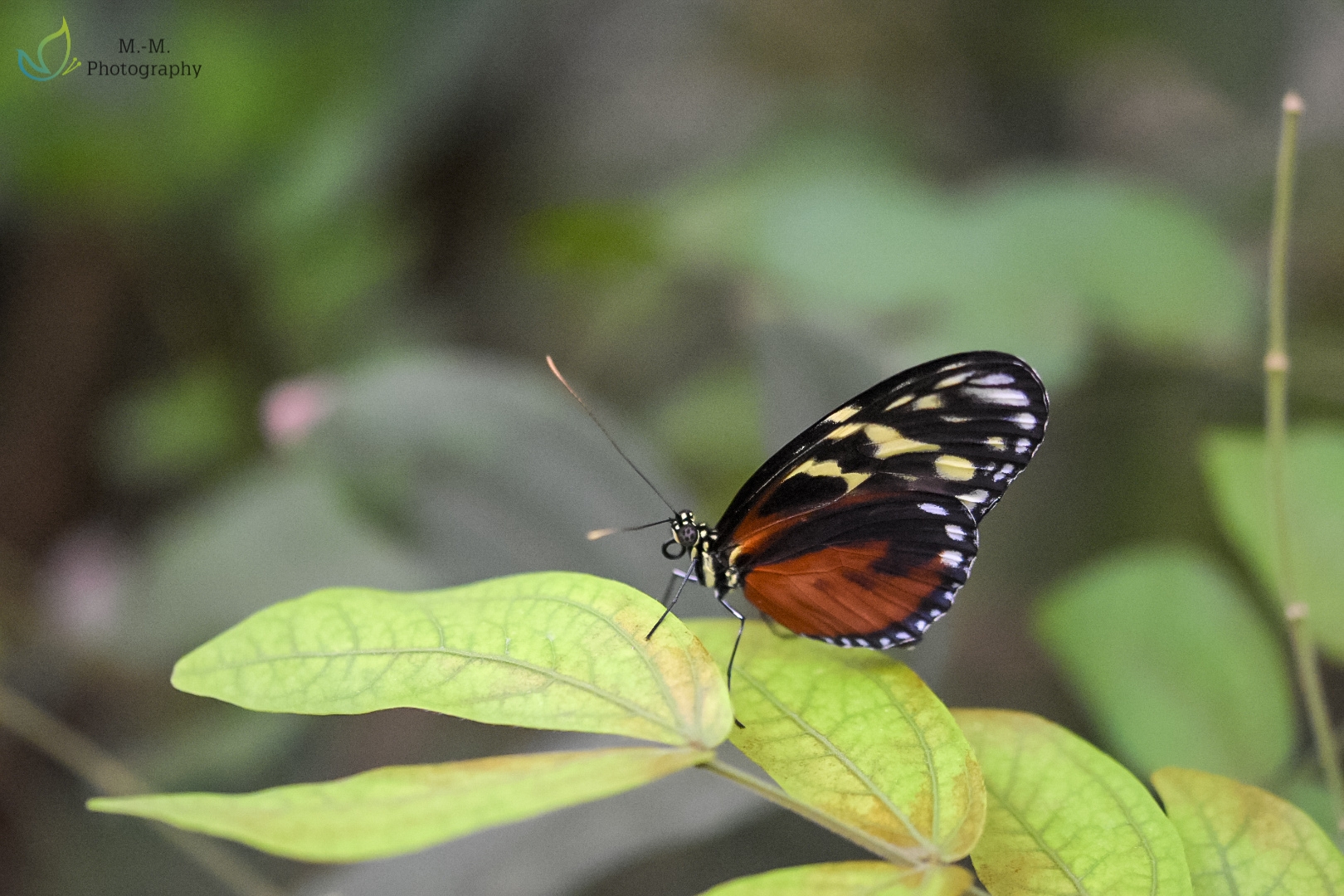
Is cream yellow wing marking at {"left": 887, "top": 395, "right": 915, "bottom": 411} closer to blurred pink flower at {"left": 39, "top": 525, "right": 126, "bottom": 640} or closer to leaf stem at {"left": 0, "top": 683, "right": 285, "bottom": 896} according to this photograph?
leaf stem at {"left": 0, "top": 683, "right": 285, "bottom": 896}

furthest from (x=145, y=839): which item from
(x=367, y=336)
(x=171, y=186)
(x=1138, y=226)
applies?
(x=1138, y=226)

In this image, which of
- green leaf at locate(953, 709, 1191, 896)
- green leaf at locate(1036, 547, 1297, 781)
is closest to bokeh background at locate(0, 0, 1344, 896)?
green leaf at locate(1036, 547, 1297, 781)

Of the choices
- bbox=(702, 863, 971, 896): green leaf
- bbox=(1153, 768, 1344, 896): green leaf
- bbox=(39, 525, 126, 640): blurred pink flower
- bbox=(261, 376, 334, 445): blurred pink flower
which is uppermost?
bbox=(261, 376, 334, 445): blurred pink flower

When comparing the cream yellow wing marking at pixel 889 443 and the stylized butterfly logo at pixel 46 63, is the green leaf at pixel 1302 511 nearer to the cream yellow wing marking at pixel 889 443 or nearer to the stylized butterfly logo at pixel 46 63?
the cream yellow wing marking at pixel 889 443

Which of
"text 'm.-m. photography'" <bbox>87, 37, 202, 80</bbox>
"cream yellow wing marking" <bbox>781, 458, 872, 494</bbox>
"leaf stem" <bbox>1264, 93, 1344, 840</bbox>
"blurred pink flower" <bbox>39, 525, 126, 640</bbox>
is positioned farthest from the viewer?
"text 'm.-m. photography'" <bbox>87, 37, 202, 80</bbox>

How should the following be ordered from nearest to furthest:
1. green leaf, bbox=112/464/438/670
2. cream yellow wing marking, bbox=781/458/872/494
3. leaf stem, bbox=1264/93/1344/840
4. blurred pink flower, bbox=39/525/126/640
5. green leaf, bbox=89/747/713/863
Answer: green leaf, bbox=89/747/713/863 < leaf stem, bbox=1264/93/1344/840 < cream yellow wing marking, bbox=781/458/872/494 < green leaf, bbox=112/464/438/670 < blurred pink flower, bbox=39/525/126/640

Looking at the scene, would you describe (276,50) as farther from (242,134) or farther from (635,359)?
(635,359)

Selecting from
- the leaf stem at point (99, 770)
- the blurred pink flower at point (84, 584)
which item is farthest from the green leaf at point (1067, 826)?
the blurred pink flower at point (84, 584)
